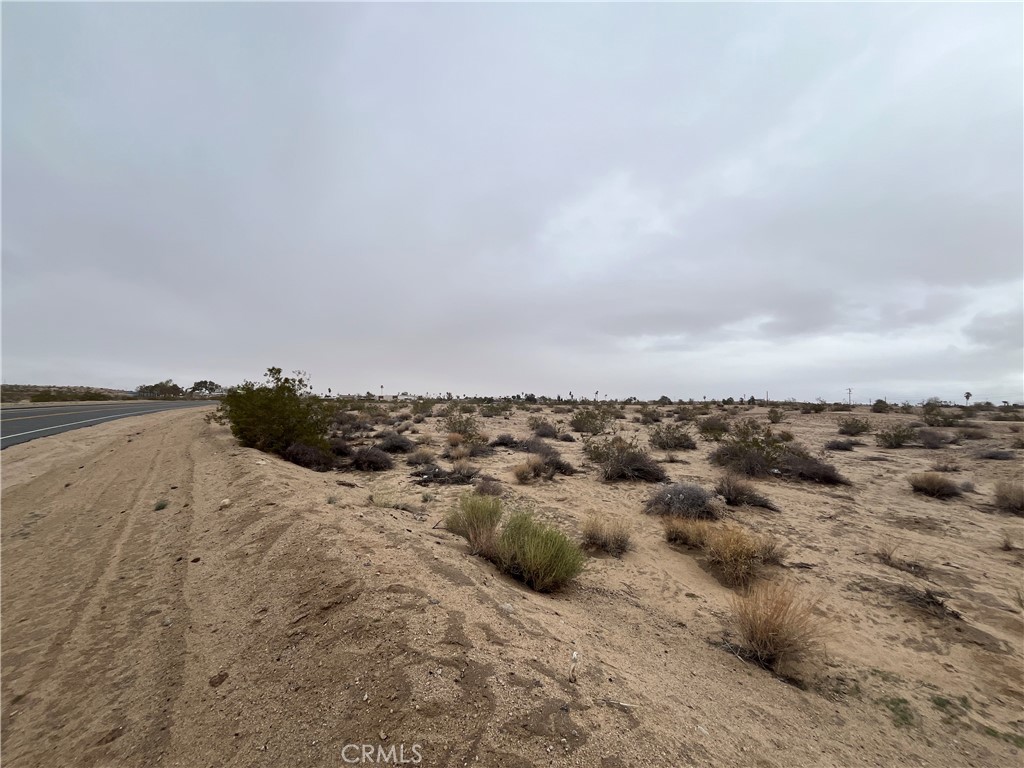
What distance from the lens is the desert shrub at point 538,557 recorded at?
203 inches

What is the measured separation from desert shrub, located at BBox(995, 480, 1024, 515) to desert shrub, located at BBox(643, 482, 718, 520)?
6.20m

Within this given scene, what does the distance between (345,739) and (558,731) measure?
1.21m

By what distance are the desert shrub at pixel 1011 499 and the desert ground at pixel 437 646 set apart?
1976 millimetres

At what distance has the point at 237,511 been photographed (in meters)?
6.34

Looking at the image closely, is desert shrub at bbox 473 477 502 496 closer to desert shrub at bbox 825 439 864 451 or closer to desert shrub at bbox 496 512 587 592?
desert shrub at bbox 496 512 587 592

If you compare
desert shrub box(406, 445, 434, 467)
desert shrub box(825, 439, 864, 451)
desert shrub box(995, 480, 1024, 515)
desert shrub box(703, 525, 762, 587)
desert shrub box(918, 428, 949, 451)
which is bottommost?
desert shrub box(703, 525, 762, 587)

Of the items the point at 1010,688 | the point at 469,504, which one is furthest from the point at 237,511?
the point at 1010,688

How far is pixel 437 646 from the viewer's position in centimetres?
307

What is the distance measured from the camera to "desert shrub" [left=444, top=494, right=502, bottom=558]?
5633mm

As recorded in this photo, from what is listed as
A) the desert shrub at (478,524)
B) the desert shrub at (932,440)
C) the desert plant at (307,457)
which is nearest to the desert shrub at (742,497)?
the desert shrub at (478,524)

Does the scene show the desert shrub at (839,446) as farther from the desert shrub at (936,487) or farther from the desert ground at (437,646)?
the desert ground at (437,646)

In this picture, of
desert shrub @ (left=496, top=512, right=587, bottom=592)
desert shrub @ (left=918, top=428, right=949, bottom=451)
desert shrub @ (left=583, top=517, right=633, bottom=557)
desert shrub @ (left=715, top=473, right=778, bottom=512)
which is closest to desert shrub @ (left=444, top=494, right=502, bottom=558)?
desert shrub @ (left=496, top=512, right=587, bottom=592)

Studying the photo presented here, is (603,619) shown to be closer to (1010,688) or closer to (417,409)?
(1010,688)

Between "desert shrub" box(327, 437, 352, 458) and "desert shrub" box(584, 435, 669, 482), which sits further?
"desert shrub" box(327, 437, 352, 458)
